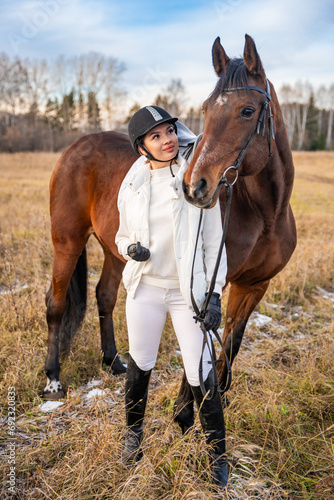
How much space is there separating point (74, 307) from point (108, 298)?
0.34 m

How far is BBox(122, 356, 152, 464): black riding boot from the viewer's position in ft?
6.44

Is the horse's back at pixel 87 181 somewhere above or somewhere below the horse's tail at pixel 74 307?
above

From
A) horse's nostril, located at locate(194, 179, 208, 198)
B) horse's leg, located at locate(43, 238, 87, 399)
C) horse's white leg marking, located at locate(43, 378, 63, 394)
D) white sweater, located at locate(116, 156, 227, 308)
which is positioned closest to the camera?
horse's nostril, located at locate(194, 179, 208, 198)

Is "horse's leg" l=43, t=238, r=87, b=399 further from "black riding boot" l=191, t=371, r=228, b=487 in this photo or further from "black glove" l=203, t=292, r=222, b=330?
"black glove" l=203, t=292, r=222, b=330

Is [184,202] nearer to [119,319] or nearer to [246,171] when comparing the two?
[246,171]

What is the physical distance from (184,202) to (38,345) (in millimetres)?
2419

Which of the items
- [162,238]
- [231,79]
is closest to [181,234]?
[162,238]

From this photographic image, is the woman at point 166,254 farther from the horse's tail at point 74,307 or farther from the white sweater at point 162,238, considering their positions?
the horse's tail at point 74,307

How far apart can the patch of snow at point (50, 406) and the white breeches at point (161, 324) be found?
1.26 metres

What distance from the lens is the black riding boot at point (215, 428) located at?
1812 mm

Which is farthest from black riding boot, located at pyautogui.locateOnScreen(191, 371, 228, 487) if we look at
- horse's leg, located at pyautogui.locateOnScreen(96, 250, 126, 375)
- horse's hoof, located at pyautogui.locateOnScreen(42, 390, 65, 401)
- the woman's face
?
horse's leg, located at pyautogui.locateOnScreen(96, 250, 126, 375)

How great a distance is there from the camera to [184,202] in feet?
5.57

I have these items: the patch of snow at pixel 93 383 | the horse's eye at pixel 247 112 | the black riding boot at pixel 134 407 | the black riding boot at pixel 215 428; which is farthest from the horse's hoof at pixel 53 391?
the horse's eye at pixel 247 112

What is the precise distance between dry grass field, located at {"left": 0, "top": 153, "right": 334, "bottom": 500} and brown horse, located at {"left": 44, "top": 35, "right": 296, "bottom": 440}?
242mm
